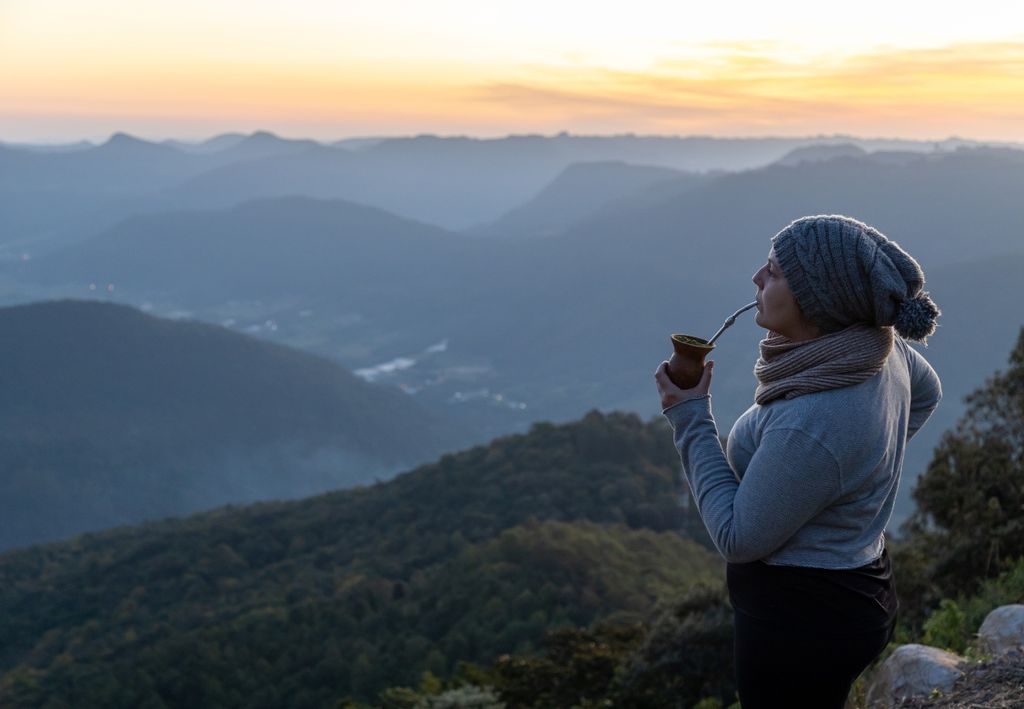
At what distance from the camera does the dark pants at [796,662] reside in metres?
2.30

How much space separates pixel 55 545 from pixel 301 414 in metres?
76.7

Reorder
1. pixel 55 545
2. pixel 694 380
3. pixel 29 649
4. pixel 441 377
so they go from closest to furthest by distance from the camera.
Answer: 1. pixel 694 380
2. pixel 29 649
3. pixel 55 545
4. pixel 441 377

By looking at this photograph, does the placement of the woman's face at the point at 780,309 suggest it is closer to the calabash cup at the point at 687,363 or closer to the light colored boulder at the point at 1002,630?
the calabash cup at the point at 687,363

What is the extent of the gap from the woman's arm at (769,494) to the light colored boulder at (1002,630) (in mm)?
2791

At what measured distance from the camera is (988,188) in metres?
190

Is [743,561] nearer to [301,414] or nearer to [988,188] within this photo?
[301,414]

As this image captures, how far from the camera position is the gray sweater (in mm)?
2090

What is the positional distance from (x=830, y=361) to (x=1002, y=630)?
3.20 meters

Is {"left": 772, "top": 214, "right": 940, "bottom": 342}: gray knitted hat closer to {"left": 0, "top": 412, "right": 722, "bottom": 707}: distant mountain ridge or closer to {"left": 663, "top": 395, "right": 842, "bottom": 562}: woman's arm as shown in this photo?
{"left": 663, "top": 395, "right": 842, "bottom": 562}: woman's arm

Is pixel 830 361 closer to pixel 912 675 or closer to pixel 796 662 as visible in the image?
pixel 796 662

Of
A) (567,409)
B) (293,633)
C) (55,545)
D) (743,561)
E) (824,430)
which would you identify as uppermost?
(824,430)

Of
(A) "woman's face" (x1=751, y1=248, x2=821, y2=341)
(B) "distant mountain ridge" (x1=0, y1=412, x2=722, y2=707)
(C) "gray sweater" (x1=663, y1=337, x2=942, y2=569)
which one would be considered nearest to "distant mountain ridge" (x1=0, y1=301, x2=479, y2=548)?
(B) "distant mountain ridge" (x1=0, y1=412, x2=722, y2=707)

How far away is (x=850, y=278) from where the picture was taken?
7.14 ft

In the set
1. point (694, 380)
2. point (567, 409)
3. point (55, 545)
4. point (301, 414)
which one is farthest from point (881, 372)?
point (567, 409)
